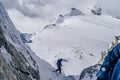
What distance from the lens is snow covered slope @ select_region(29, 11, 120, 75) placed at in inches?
4978

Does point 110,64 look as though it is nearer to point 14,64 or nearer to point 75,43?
point 14,64

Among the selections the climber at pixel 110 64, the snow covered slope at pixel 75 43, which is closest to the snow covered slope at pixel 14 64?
the climber at pixel 110 64

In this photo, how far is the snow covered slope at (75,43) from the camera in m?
126

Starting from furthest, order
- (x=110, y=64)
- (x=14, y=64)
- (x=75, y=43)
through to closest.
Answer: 1. (x=75, y=43)
2. (x=14, y=64)
3. (x=110, y=64)

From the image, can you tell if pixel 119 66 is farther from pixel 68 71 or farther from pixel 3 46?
pixel 68 71

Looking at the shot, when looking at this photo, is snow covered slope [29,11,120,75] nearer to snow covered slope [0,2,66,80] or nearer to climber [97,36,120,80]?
snow covered slope [0,2,66,80]

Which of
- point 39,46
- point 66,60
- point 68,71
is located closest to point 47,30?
point 39,46

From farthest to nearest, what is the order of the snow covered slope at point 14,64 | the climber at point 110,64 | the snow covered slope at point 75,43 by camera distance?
the snow covered slope at point 75,43 → the snow covered slope at point 14,64 → the climber at point 110,64

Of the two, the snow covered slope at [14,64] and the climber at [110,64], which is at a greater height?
the climber at [110,64]

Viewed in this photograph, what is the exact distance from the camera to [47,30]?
190m

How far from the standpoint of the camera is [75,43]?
155m

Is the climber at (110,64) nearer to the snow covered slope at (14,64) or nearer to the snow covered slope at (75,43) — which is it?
the snow covered slope at (14,64)

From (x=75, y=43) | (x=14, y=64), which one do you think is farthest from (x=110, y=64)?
(x=75, y=43)

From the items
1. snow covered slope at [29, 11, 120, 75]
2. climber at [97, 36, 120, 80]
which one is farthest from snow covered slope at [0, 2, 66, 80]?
snow covered slope at [29, 11, 120, 75]
